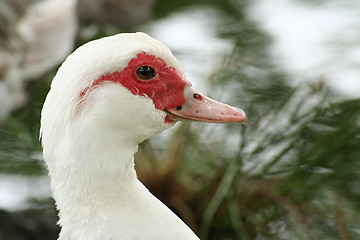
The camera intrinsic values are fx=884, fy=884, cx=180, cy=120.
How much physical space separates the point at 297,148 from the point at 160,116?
0.81 metres

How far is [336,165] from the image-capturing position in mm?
2582

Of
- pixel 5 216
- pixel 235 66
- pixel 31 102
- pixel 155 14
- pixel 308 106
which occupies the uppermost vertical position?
pixel 155 14

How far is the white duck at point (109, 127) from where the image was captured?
175 centimetres

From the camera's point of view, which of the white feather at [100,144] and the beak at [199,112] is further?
the beak at [199,112]

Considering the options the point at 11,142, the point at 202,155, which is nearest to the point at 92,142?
the point at 202,155

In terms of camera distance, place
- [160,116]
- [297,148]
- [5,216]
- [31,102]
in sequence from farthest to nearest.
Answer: [31,102]
[5,216]
[297,148]
[160,116]

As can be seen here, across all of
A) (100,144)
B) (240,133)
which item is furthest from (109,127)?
(240,133)

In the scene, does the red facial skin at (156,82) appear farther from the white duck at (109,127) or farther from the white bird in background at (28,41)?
the white bird in background at (28,41)

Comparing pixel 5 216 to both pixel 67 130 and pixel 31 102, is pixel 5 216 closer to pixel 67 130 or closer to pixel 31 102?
pixel 31 102

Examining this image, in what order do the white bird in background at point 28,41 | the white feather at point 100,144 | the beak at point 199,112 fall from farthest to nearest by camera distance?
1. the white bird in background at point 28,41
2. the beak at point 199,112
3. the white feather at point 100,144

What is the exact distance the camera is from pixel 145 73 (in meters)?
1.84

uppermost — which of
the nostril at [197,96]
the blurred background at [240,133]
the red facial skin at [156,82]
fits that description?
the blurred background at [240,133]

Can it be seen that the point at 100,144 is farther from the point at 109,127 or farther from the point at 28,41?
the point at 28,41

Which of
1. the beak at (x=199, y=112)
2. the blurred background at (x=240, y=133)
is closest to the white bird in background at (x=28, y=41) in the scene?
the blurred background at (x=240, y=133)
